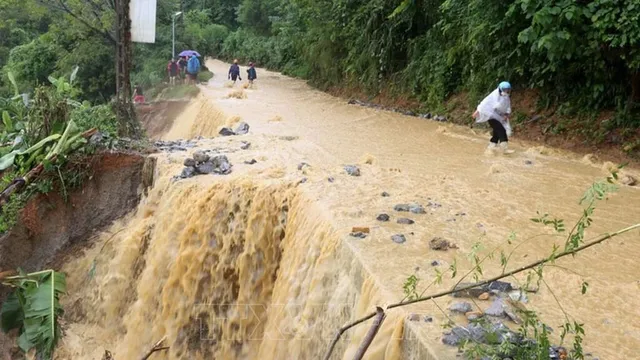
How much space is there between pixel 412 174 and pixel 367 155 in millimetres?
1062

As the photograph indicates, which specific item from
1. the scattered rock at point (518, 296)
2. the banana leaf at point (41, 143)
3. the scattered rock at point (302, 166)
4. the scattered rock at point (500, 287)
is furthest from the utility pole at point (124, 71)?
the scattered rock at point (518, 296)

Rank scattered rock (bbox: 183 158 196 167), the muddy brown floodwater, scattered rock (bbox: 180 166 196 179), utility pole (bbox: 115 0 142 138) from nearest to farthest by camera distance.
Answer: the muddy brown floodwater, scattered rock (bbox: 180 166 196 179), scattered rock (bbox: 183 158 196 167), utility pole (bbox: 115 0 142 138)

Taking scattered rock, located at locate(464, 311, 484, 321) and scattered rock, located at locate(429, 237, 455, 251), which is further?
scattered rock, located at locate(429, 237, 455, 251)

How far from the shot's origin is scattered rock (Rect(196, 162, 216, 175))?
8.51 meters

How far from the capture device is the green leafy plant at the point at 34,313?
408cm

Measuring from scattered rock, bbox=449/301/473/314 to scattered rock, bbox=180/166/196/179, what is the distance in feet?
16.5

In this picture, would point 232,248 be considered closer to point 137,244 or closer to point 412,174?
point 137,244

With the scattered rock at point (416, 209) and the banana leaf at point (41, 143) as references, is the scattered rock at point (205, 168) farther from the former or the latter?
the scattered rock at point (416, 209)

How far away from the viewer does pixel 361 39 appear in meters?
18.8

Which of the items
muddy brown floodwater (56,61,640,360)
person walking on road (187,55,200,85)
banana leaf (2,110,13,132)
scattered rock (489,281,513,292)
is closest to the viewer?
scattered rock (489,281,513,292)

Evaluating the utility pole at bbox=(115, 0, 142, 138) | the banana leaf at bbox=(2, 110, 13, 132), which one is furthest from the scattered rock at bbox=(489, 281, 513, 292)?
the utility pole at bbox=(115, 0, 142, 138)

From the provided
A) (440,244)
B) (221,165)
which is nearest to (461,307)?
(440,244)

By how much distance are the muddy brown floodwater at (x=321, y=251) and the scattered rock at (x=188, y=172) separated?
17 cm

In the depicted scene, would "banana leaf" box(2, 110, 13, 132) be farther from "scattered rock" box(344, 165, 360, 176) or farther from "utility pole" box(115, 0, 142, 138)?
"scattered rock" box(344, 165, 360, 176)
